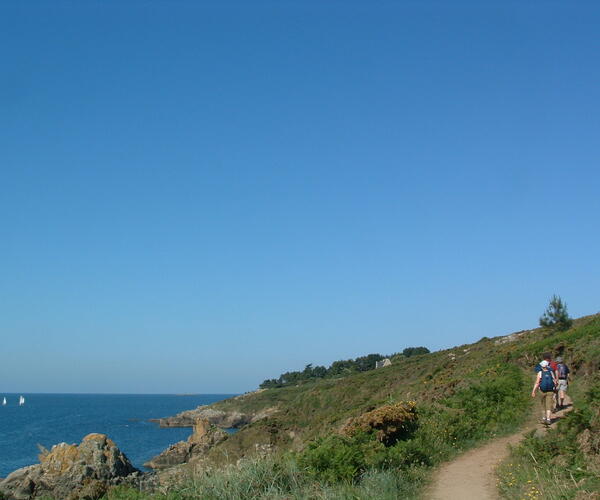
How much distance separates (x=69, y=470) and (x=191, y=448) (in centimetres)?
2736

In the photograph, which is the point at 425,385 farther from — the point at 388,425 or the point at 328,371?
the point at 328,371

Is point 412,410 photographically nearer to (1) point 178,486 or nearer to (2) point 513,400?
(2) point 513,400

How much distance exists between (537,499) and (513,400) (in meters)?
10.0

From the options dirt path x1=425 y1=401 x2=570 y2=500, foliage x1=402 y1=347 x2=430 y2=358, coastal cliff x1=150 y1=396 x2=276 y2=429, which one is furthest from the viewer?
foliage x1=402 y1=347 x2=430 y2=358

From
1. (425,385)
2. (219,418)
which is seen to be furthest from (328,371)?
(425,385)

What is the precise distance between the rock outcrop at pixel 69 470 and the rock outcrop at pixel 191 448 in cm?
1991

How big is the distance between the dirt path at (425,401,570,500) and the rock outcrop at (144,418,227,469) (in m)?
39.3

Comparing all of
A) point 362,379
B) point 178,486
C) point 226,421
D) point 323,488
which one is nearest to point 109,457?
point 178,486

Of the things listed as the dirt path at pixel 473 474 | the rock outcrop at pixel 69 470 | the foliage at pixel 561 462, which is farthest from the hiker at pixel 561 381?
the rock outcrop at pixel 69 470

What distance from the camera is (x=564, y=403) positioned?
1744cm

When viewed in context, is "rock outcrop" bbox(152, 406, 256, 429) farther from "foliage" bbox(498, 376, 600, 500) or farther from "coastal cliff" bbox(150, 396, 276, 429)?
"foliage" bbox(498, 376, 600, 500)

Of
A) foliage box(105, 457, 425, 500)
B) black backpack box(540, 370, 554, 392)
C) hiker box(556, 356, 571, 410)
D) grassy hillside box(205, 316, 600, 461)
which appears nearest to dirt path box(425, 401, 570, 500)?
foliage box(105, 457, 425, 500)

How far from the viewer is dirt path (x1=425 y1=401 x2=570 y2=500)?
11406 mm

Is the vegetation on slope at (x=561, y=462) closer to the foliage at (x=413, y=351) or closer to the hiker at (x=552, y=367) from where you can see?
the hiker at (x=552, y=367)
